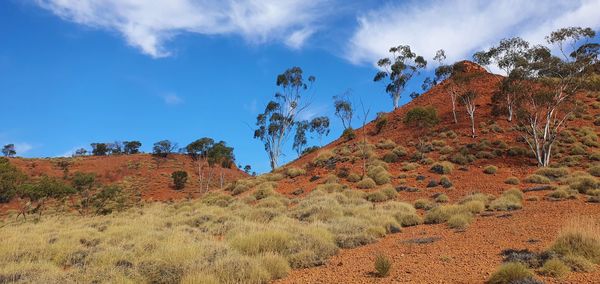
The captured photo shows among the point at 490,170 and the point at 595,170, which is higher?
the point at 490,170

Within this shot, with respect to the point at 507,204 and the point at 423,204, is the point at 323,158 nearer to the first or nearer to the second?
the point at 423,204

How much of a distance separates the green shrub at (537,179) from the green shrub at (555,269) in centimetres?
1895

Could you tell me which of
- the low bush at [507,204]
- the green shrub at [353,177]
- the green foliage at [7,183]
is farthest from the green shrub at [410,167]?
the green foliage at [7,183]

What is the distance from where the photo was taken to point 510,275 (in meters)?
6.99

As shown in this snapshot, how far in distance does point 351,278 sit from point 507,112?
40.2 meters

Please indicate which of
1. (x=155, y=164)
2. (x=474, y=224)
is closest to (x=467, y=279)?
(x=474, y=224)

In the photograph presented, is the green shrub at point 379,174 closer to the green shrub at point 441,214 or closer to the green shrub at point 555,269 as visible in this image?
the green shrub at point 441,214

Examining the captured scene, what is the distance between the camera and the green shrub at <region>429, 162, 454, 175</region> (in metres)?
29.5

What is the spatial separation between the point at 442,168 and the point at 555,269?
23.0m

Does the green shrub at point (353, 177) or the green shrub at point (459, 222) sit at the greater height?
the green shrub at point (353, 177)

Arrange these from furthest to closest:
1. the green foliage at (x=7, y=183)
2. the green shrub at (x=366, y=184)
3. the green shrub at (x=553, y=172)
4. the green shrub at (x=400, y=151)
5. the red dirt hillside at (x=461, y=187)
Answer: the green shrub at (x=400, y=151), the green foliage at (x=7, y=183), the green shrub at (x=366, y=184), the green shrub at (x=553, y=172), the red dirt hillside at (x=461, y=187)

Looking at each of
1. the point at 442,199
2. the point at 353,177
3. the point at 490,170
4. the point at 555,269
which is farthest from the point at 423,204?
the point at 555,269

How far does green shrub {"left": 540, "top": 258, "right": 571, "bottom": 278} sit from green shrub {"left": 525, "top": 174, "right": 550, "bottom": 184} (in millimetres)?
18948

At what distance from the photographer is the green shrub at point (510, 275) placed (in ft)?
22.7
